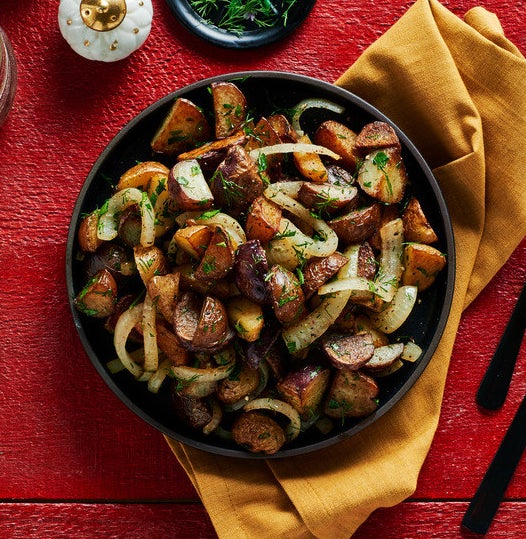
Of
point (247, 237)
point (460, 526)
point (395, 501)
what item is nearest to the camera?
point (247, 237)

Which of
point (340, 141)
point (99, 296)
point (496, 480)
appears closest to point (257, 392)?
point (99, 296)

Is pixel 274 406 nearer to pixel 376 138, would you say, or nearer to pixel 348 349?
pixel 348 349

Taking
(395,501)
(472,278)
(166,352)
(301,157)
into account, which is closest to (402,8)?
(301,157)

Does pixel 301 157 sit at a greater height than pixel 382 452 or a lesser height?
greater

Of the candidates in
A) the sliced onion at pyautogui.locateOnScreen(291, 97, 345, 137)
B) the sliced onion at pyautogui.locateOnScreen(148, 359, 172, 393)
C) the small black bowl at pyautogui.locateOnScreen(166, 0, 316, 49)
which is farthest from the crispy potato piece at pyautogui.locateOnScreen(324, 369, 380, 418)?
the small black bowl at pyautogui.locateOnScreen(166, 0, 316, 49)

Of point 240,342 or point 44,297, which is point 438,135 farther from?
point 44,297
